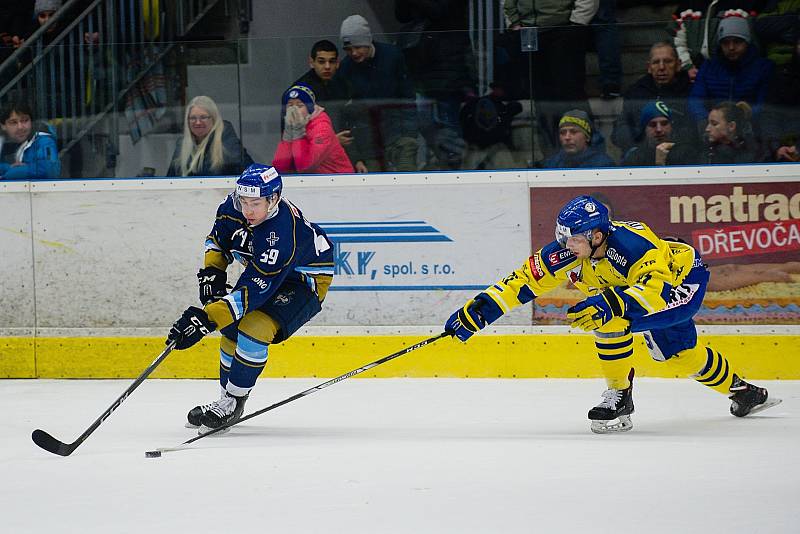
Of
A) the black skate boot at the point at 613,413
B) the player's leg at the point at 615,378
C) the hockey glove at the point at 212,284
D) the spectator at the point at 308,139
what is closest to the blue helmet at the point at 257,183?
the hockey glove at the point at 212,284

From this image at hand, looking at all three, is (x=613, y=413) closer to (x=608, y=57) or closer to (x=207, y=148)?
(x=608, y=57)

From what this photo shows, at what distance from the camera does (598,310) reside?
4453 mm

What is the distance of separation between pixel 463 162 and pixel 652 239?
1.80 metres

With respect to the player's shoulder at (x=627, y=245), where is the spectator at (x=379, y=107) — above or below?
above

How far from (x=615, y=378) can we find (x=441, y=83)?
2.13 metres

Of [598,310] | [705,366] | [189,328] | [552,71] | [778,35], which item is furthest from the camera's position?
[552,71]

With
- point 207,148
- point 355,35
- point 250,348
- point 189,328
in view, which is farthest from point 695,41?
point 189,328

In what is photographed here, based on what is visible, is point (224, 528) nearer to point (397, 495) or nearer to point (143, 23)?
point (397, 495)

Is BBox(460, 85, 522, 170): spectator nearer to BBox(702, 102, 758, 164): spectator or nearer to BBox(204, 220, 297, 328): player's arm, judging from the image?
BBox(702, 102, 758, 164): spectator

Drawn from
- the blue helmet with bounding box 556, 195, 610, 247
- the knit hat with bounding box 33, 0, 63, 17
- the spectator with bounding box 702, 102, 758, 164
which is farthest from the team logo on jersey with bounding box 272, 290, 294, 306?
the knit hat with bounding box 33, 0, 63, 17

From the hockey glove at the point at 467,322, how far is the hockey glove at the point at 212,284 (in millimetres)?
936

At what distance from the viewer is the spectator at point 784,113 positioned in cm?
598

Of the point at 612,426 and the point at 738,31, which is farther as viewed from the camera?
the point at 738,31

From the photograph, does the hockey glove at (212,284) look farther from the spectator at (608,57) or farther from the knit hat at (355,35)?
the spectator at (608,57)
